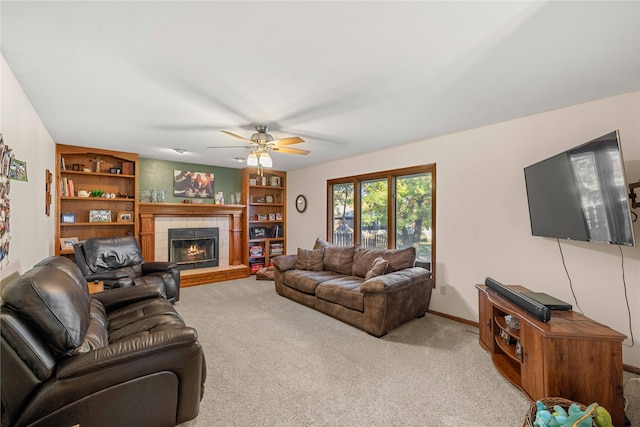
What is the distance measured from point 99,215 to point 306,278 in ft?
12.1

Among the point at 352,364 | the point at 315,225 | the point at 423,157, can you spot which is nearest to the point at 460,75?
the point at 423,157

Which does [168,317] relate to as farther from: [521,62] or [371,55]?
[521,62]

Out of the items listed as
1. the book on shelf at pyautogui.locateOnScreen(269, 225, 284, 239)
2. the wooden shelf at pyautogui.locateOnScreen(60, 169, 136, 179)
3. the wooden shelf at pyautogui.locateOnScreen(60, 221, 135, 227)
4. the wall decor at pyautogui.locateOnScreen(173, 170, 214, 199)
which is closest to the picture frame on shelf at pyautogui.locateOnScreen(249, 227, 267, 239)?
the book on shelf at pyautogui.locateOnScreen(269, 225, 284, 239)

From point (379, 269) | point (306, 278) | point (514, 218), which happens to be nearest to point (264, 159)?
point (306, 278)

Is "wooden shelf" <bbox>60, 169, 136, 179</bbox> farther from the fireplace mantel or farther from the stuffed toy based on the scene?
the stuffed toy

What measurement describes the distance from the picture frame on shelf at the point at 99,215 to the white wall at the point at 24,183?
4.60 feet

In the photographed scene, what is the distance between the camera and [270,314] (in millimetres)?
3629

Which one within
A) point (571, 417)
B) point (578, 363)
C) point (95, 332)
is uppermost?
point (95, 332)

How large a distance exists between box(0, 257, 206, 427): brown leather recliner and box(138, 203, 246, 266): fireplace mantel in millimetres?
3456

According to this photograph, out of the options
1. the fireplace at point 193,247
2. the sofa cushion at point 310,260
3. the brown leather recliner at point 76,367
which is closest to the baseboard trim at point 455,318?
the sofa cushion at point 310,260

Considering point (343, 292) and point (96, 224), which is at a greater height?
point (96, 224)

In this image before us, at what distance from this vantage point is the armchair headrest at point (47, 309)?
4.43 ft

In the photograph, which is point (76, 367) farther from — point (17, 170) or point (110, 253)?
point (110, 253)

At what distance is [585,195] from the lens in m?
2.07
